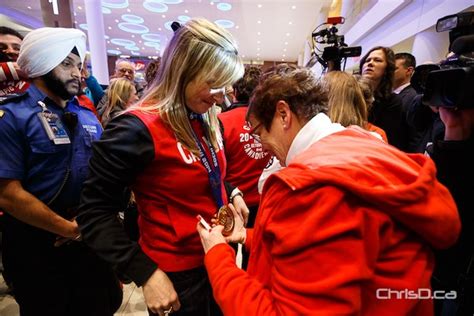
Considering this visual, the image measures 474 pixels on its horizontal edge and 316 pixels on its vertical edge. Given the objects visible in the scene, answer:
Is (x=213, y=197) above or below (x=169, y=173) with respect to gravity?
below

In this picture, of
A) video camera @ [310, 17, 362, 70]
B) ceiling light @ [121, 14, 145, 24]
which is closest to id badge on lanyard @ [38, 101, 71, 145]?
video camera @ [310, 17, 362, 70]

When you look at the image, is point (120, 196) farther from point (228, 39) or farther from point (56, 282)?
point (56, 282)

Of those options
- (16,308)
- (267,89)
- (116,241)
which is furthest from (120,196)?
(16,308)

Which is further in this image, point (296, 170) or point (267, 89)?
point (267, 89)

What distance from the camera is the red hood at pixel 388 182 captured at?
0.51 meters

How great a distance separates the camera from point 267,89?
85 cm

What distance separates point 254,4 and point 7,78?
30.2 feet

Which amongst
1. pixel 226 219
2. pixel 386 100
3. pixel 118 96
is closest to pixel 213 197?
pixel 226 219

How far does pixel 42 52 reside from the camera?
119cm

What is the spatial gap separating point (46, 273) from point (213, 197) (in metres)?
0.90

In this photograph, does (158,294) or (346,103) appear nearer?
(158,294)

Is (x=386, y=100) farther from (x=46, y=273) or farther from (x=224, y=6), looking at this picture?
(x=224, y=6)

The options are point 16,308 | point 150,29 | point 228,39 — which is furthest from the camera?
point 150,29

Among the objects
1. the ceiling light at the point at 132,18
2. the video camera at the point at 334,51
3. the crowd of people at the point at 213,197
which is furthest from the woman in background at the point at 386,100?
the ceiling light at the point at 132,18
